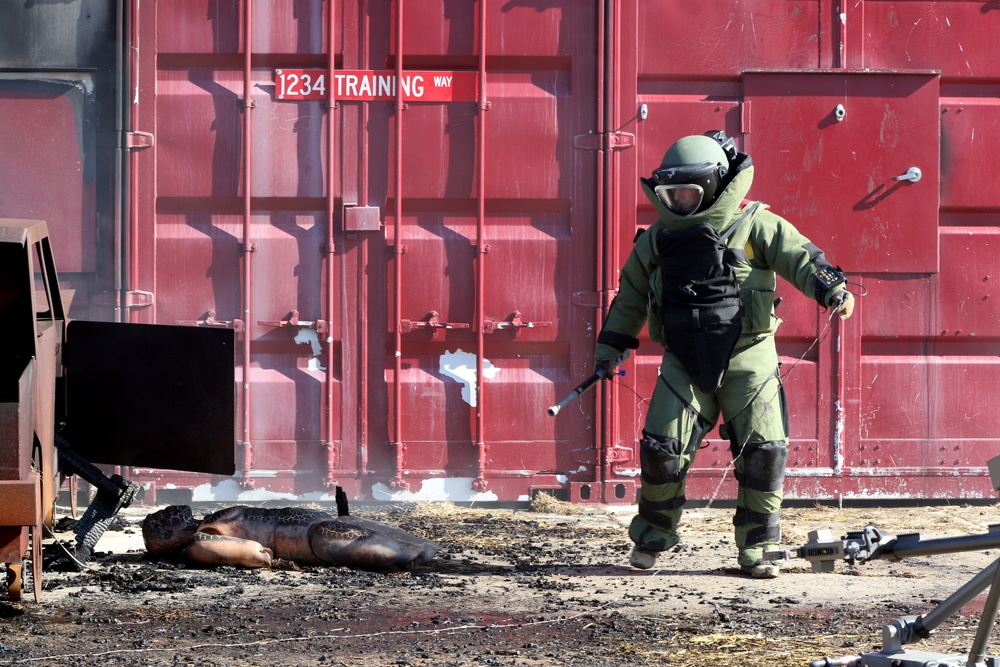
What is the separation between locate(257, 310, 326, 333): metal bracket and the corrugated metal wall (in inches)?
0.5

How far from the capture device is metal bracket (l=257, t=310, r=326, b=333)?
6715 mm

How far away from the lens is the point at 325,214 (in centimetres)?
675

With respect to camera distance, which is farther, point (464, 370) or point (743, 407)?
point (464, 370)

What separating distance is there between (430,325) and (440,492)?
91 cm

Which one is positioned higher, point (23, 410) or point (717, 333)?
→ point (717, 333)

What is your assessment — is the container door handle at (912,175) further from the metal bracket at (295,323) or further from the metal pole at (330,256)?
the metal bracket at (295,323)

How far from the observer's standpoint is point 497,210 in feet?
22.4

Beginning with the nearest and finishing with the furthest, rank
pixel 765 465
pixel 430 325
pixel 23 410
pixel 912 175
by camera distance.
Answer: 1. pixel 23 410
2. pixel 765 465
3. pixel 430 325
4. pixel 912 175

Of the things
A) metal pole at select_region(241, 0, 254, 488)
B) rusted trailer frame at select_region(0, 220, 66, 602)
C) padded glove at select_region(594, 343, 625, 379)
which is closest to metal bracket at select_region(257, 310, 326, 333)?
metal pole at select_region(241, 0, 254, 488)

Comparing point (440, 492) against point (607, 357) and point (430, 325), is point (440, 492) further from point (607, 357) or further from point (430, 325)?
point (607, 357)

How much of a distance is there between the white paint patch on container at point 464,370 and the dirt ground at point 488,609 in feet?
2.85

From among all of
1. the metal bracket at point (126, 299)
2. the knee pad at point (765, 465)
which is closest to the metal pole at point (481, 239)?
the metal bracket at point (126, 299)

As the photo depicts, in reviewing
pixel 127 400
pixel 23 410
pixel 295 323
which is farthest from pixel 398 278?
pixel 23 410

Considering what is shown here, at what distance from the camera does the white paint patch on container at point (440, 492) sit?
6.81m
